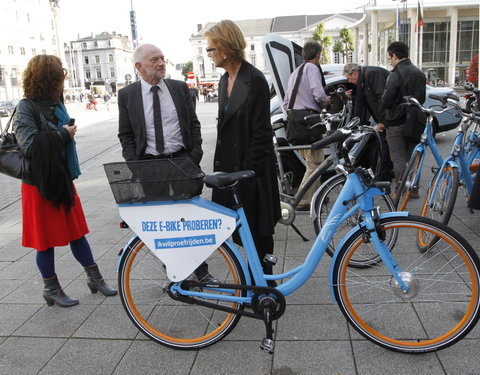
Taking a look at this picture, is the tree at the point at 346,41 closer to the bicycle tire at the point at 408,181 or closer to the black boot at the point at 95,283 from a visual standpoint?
the bicycle tire at the point at 408,181

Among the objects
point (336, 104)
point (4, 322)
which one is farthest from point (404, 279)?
point (336, 104)

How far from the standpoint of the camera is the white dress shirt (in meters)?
3.42

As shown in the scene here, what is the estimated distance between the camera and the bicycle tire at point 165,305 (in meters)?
2.82

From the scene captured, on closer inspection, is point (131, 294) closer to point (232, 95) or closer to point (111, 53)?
point (232, 95)

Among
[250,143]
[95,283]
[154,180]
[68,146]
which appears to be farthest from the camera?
[95,283]

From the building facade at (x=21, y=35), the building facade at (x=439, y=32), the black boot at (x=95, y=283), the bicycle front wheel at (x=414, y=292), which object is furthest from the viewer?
the building facade at (x=21, y=35)

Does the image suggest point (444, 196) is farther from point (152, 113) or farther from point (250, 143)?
point (152, 113)

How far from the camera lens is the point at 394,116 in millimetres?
5605

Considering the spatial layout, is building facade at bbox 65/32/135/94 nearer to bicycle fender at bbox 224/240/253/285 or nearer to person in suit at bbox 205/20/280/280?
person in suit at bbox 205/20/280/280

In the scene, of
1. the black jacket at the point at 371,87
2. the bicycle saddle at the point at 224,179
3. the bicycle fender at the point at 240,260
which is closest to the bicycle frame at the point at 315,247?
the bicycle fender at the point at 240,260

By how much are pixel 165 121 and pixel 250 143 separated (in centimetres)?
77

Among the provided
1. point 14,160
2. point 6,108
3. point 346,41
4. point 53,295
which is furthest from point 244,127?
point 346,41

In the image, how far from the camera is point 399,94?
217 inches

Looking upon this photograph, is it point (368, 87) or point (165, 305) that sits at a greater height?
point (368, 87)
